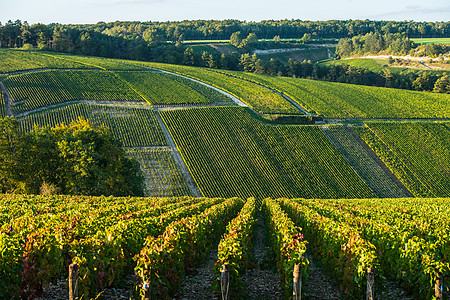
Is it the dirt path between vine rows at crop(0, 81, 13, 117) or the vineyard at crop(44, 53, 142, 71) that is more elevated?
the vineyard at crop(44, 53, 142, 71)

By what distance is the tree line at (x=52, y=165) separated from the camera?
43.5 metres

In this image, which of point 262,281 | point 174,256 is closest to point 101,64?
point 262,281

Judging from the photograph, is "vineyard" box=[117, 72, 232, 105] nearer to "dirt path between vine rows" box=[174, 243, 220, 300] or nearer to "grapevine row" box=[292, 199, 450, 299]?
"dirt path between vine rows" box=[174, 243, 220, 300]

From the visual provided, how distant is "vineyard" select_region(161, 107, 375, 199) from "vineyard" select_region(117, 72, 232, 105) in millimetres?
6170

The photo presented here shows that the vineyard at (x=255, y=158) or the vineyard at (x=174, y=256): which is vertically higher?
the vineyard at (x=174, y=256)

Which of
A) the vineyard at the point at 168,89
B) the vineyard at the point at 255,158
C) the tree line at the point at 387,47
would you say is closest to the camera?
the vineyard at the point at 255,158

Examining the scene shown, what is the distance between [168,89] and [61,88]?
73.2 feet

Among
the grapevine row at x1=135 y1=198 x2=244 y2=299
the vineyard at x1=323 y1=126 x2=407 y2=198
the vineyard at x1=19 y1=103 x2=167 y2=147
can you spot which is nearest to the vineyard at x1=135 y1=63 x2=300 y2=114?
the vineyard at x1=323 y1=126 x2=407 y2=198

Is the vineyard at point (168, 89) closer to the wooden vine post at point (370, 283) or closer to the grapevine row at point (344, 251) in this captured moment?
the grapevine row at point (344, 251)

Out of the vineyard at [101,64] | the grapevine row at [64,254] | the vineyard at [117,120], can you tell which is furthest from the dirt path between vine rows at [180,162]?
the grapevine row at [64,254]

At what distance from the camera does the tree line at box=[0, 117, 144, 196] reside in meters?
43.5

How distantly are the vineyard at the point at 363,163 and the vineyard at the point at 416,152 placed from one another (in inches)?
82.2

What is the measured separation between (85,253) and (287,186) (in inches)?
1989

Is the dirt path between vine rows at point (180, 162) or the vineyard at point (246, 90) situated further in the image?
the vineyard at point (246, 90)
